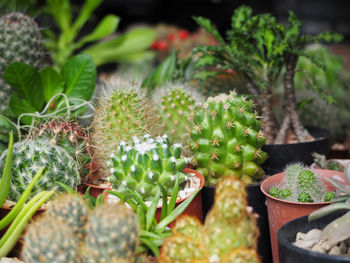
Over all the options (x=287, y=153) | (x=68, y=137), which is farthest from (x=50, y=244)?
(x=287, y=153)

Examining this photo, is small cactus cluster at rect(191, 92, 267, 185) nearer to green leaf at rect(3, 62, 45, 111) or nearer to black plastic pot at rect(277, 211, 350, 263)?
black plastic pot at rect(277, 211, 350, 263)

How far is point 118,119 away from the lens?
162 cm

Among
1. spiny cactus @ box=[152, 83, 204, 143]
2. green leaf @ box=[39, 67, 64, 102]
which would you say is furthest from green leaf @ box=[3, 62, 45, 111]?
spiny cactus @ box=[152, 83, 204, 143]

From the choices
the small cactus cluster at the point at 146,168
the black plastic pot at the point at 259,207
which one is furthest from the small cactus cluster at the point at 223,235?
the black plastic pot at the point at 259,207

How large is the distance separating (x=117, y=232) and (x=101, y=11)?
4909 millimetres

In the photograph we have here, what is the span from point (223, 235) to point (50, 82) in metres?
1.18

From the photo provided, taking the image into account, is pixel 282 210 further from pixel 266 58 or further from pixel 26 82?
pixel 26 82

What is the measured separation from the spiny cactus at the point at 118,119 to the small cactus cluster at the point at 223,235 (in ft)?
2.27

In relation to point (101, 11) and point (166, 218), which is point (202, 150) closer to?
point (166, 218)

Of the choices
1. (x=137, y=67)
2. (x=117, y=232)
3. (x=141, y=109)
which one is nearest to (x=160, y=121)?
(x=141, y=109)

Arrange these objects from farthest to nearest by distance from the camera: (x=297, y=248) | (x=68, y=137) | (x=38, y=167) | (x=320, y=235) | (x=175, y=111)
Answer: (x=175, y=111) → (x=68, y=137) → (x=38, y=167) → (x=320, y=235) → (x=297, y=248)

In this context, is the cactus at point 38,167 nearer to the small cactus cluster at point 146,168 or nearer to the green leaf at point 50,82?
the small cactus cluster at point 146,168

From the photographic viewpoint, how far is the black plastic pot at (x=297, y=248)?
98 cm

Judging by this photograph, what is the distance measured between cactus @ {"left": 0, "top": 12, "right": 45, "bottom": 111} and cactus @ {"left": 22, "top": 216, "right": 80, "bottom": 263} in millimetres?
1157
